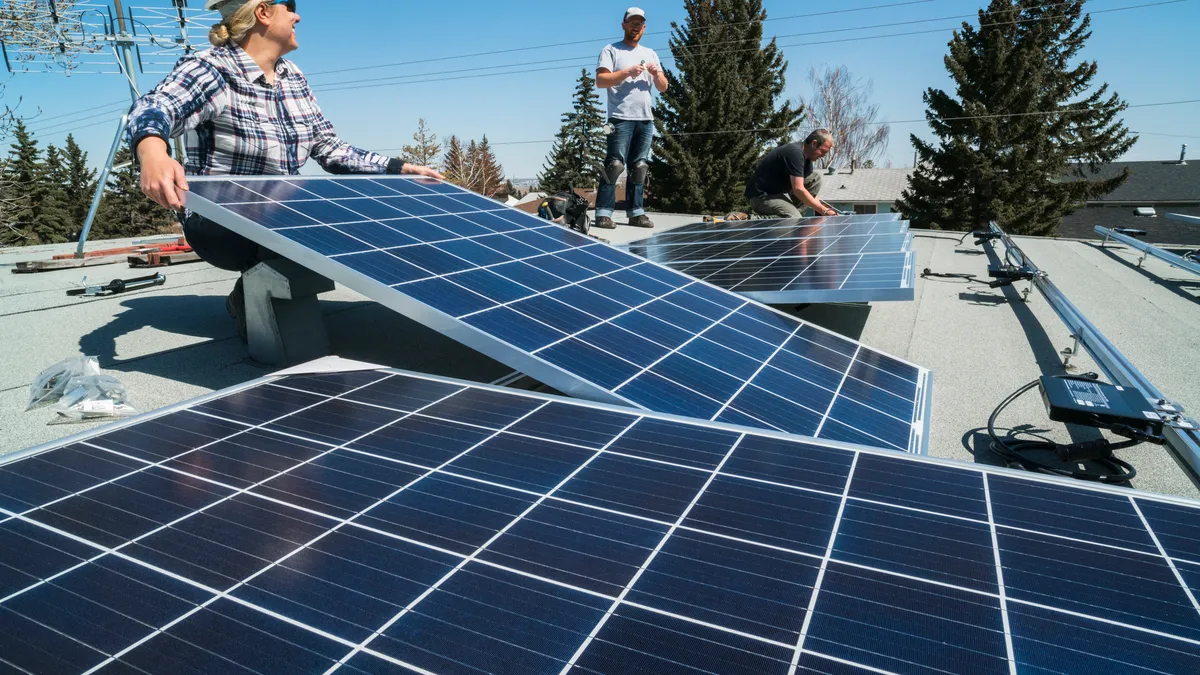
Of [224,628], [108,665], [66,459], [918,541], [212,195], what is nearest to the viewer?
[108,665]

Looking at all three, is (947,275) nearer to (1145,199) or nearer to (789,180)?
(789,180)

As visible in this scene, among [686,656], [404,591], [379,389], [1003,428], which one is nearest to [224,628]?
[404,591]

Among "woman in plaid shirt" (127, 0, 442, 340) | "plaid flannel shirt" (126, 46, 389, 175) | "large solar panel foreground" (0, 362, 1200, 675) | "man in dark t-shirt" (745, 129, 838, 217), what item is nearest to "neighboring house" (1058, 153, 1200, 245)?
"man in dark t-shirt" (745, 129, 838, 217)

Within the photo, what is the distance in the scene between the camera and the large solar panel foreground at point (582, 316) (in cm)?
373

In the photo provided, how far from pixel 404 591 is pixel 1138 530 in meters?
2.42

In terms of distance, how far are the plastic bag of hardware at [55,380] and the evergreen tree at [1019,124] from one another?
5125cm

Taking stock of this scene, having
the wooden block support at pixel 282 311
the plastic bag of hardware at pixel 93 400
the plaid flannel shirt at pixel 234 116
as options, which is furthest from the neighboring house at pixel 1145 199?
the plastic bag of hardware at pixel 93 400

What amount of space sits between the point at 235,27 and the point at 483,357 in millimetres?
3262

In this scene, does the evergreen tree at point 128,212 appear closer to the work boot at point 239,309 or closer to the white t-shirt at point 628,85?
the white t-shirt at point 628,85

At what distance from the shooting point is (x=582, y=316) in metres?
4.62

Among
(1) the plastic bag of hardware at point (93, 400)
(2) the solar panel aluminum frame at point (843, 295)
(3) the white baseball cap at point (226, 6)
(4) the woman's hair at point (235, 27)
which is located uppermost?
(3) the white baseball cap at point (226, 6)

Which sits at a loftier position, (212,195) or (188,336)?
(212,195)

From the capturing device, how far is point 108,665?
1562 millimetres

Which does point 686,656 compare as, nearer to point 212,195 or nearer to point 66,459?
point 66,459
